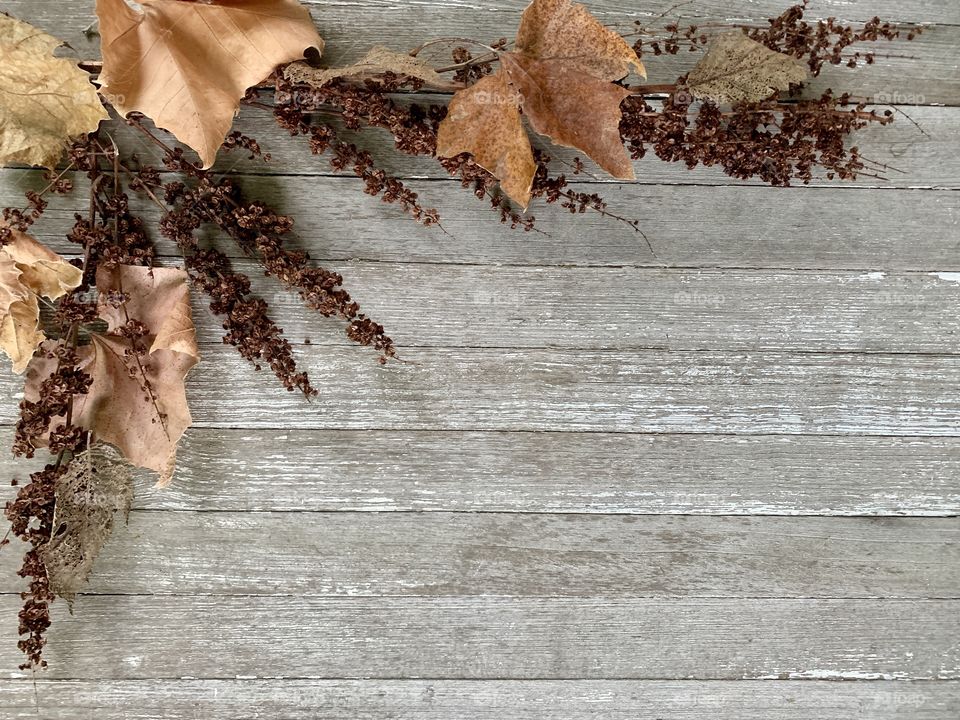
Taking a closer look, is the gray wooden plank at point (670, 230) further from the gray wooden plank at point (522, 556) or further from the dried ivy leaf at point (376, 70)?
the gray wooden plank at point (522, 556)

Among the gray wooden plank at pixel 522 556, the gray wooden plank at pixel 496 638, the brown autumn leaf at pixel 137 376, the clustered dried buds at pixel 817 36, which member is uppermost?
the clustered dried buds at pixel 817 36

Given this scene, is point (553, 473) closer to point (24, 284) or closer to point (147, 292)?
point (147, 292)

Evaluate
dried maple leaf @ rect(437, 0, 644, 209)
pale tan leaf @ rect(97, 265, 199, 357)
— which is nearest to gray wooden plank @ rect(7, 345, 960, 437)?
pale tan leaf @ rect(97, 265, 199, 357)

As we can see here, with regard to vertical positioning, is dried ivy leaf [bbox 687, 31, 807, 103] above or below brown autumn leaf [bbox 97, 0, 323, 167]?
above

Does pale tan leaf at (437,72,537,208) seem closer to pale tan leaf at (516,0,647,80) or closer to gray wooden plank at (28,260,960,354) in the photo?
pale tan leaf at (516,0,647,80)

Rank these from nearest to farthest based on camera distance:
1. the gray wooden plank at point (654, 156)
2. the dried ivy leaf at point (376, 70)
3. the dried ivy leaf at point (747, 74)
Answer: the dried ivy leaf at point (376, 70), the dried ivy leaf at point (747, 74), the gray wooden plank at point (654, 156)

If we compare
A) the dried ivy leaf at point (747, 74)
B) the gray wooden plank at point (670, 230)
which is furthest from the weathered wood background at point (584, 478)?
the dried ivy leaf at point (747, 74)

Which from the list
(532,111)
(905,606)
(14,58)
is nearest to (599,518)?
(905,606)
